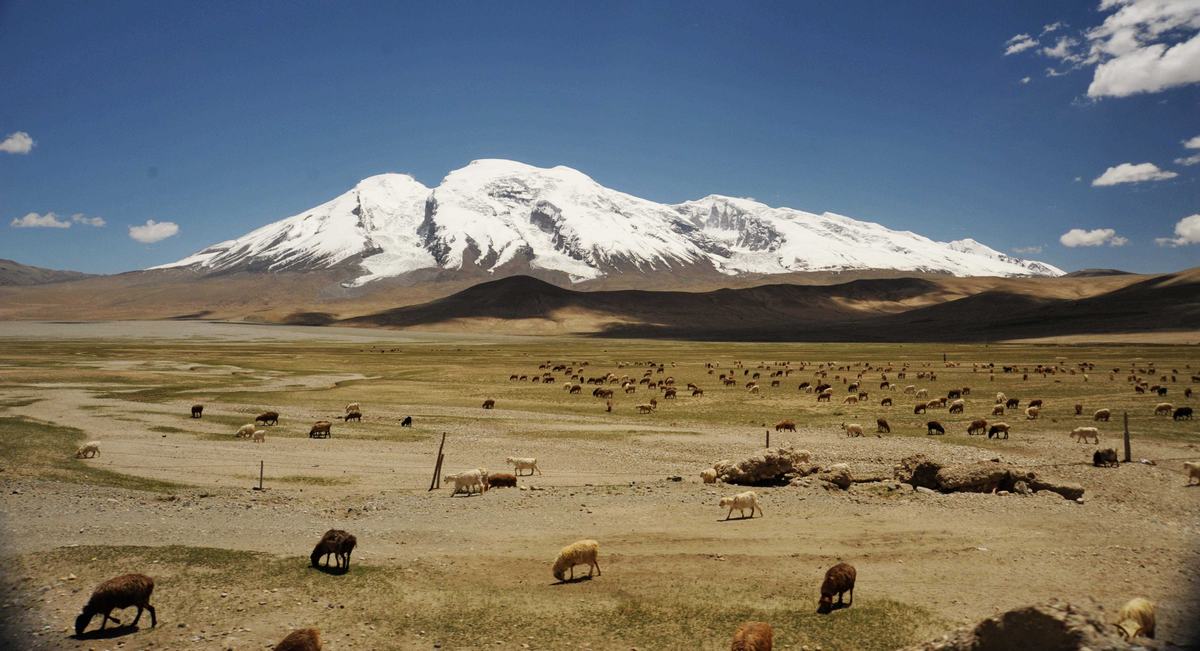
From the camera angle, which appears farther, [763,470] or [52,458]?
[52,458]

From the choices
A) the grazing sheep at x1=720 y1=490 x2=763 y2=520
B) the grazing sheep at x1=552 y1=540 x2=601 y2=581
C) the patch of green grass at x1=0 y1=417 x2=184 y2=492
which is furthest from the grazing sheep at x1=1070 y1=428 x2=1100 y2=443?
the patch of green grass at x1=0 y1=417 x2=184 y2=492

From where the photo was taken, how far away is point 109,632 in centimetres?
1113

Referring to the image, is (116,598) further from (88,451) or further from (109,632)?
(88,451)

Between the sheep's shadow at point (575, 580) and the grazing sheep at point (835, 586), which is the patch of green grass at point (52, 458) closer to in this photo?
the sheep's shadow at point (575, 580)

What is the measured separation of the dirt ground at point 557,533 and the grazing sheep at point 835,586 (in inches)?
11.7

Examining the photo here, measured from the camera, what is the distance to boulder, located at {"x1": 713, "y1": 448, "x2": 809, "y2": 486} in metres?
23.0

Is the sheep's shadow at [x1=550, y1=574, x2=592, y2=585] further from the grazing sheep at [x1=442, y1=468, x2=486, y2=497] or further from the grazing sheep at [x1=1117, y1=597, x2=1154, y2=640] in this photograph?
the grazing sheep at [x1=1117, y1=597, x2=1154, y2=640]

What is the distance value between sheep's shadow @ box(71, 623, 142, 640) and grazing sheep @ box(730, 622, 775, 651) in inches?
386

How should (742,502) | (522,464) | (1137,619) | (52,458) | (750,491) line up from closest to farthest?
(1137,619) < (742,502) < (750,491) < (52,458) < (522,464)

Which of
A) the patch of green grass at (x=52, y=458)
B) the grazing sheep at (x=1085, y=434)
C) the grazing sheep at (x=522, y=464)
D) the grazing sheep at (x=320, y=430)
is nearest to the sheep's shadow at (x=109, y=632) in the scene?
the patch of green grass at (x=52, y=458)

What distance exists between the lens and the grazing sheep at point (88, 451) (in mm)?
25766

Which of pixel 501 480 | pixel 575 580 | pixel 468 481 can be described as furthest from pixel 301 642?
pixel 501 480

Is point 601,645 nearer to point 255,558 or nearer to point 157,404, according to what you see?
point 255,558

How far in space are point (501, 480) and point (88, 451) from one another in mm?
16949
